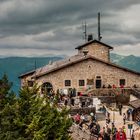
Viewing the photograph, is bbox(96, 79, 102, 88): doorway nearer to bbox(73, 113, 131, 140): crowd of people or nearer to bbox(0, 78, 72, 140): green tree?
bbox(73, 113, 131, 140): crowd of people

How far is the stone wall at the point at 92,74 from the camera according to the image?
66375 millimetres

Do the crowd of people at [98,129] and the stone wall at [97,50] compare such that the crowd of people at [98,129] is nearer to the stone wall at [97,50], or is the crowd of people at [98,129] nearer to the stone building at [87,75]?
the stone building at [87,75]

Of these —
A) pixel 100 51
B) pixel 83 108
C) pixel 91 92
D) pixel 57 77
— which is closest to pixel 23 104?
pixel 83 108

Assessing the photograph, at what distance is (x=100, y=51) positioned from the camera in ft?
244

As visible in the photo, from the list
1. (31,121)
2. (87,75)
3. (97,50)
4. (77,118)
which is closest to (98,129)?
(77,118)

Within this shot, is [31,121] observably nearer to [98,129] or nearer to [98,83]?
[98,129]

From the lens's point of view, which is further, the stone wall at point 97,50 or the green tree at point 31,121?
the stone wall at point 97,50

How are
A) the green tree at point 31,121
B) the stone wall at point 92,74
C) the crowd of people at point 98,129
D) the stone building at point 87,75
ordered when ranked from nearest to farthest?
1. the crowd of people at point 98,129
2. the green tree at point 31,121
3. the stone building at point 87,75
4. the stone wall at point 92,74

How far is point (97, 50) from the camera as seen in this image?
74375 millimetres

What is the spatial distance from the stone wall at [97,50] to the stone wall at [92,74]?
6.96 m

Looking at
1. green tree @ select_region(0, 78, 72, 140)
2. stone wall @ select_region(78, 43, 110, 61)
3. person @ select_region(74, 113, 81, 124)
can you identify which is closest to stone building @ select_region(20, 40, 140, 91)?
stone wall @ select_region(78, 43, 110, 61)

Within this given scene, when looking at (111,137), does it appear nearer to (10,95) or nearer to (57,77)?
(10,95)

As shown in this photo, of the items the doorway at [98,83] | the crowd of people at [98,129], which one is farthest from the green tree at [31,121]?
the doorway at [98,83]

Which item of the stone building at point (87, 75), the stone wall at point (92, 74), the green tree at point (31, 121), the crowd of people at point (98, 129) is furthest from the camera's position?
the stone wall at point (92, 74)
